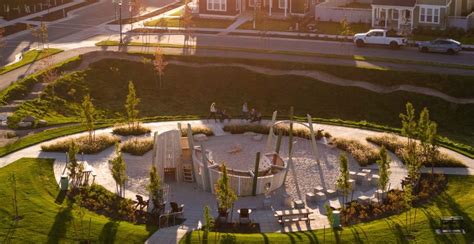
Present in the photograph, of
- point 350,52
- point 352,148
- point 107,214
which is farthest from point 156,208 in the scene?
point 350,52

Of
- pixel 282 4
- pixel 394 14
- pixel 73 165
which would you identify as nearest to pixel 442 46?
pixel 394 14

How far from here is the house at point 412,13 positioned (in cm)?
8150

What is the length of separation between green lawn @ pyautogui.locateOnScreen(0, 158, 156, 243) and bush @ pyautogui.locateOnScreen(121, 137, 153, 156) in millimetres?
6796

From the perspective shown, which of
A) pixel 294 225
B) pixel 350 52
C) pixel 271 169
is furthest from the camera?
pixel 350 52

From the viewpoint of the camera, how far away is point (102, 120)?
6028 centimetres

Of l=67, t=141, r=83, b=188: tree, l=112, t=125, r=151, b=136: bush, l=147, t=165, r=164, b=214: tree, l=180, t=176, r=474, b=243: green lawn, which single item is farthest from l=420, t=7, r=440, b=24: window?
l=67, t=141, r=83, b=188: tree

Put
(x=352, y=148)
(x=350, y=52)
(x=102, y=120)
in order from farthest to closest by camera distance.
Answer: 1. (x=350, y=52)
2. (x=102, y=120)
3. (x=352, y=148)

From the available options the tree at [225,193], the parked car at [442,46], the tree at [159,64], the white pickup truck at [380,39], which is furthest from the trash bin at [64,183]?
the parked car at [442,46]

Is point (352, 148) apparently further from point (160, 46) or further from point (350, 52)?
point (160, 46)

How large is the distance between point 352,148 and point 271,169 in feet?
23.0

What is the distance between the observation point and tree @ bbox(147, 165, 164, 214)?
41844mm

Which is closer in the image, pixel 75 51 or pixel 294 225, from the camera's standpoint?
pixel 294 225

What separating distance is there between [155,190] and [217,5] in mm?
50992

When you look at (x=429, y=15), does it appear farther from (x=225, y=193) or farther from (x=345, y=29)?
(x=225, y=193)
